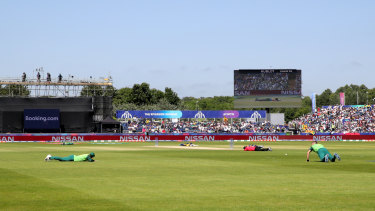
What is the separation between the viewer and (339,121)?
119 metres

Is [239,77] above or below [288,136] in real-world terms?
above

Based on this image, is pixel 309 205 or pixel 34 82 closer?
pixel 309 205

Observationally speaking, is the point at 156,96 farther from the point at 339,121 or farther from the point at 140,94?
the point at 339,121

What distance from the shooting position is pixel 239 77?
111 meters

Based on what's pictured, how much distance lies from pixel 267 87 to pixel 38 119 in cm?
4406

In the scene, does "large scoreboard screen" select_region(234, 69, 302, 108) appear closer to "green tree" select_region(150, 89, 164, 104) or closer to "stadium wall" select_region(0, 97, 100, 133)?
"stadium wall" select_region(0, 97, 100, 133)

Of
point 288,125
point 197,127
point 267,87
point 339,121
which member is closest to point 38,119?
point 197,127

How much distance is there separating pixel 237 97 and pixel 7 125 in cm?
4344

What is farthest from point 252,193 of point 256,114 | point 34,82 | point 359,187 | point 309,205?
point 256,114

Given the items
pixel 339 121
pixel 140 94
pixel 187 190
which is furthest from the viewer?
pixel 140 94

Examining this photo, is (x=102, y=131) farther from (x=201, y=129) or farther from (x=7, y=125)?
(x=201, y=129)

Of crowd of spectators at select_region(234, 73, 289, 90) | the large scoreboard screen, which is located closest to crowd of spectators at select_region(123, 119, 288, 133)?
the large scoreboard screen

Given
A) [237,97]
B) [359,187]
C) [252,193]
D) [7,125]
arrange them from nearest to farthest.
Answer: [252,193] → [359,187] → [7,125] → [237,97]

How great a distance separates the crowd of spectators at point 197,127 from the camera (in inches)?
4604
